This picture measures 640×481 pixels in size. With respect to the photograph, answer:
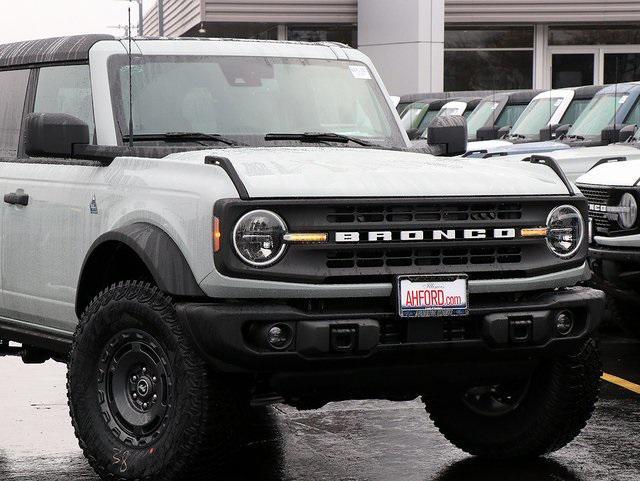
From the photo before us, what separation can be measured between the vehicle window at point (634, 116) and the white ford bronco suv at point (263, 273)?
310 inches

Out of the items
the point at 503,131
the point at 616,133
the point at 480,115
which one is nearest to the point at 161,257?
the point at 616,133

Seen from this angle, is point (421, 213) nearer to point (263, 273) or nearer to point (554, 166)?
point (263, 273)

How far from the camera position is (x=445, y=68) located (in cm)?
4416

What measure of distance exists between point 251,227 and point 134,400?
953 millimetres

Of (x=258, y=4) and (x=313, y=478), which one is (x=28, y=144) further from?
(x=258, y=4)

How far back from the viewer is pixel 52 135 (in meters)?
6.68

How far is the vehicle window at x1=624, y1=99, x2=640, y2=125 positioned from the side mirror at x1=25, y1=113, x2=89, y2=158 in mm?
8980

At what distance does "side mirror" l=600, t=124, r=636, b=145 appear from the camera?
13367mm

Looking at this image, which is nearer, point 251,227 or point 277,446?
point 251,227

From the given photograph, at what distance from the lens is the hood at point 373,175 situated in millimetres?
5910

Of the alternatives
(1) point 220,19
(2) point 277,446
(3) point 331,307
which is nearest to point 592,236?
(2) point 277,446

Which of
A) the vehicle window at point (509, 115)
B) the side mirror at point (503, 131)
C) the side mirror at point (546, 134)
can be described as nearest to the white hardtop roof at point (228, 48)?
the side mirror at point (546, 134)

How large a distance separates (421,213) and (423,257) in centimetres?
18

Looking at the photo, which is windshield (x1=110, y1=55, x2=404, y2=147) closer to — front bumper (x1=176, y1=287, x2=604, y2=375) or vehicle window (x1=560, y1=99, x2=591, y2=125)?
front bumper (x1=176, y1=287, x2=604, y2=375)
